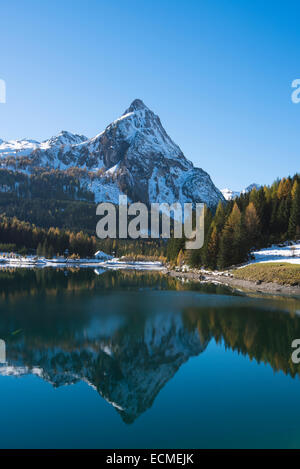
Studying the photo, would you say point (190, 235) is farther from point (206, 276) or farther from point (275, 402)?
point (275, 402)

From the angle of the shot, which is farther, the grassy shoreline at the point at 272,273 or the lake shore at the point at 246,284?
the grassy shoreline at the point at 272,273

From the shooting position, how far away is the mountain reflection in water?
1828 centimetres

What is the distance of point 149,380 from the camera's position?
18094mm

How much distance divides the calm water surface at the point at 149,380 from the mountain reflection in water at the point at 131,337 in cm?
8

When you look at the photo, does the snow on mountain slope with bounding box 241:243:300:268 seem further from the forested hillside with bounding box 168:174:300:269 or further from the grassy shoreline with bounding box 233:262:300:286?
the forested hillside with bounding box 168:174:300:269

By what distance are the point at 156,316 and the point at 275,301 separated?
723 inches

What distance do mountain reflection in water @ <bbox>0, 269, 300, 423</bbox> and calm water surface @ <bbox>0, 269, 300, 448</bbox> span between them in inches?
3.1

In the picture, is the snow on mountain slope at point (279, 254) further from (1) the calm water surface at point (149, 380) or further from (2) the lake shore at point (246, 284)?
(1) the calm water surface at point (149, 380)

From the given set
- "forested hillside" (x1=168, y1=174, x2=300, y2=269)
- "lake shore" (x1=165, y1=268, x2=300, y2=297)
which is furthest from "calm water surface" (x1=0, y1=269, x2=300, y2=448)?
"forested hillside" (x1=168, y1=174, x2=300, y2=269)

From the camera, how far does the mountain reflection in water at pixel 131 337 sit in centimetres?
1828

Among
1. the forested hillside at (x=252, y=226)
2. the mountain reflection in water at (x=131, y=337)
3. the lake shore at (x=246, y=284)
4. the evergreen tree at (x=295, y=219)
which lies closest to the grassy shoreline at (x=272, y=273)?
→ the lake shore at (x=246, y=284)

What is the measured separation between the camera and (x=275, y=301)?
144 ft

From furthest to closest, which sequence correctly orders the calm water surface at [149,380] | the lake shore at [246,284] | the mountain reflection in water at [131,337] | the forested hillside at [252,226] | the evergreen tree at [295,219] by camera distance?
the forested hillside at [252,226]
the evergreen tree at [295,219]
the lake shore at [246,284]
the mountain reflection in water at [131,337]
the calm water surface at [149,380]
